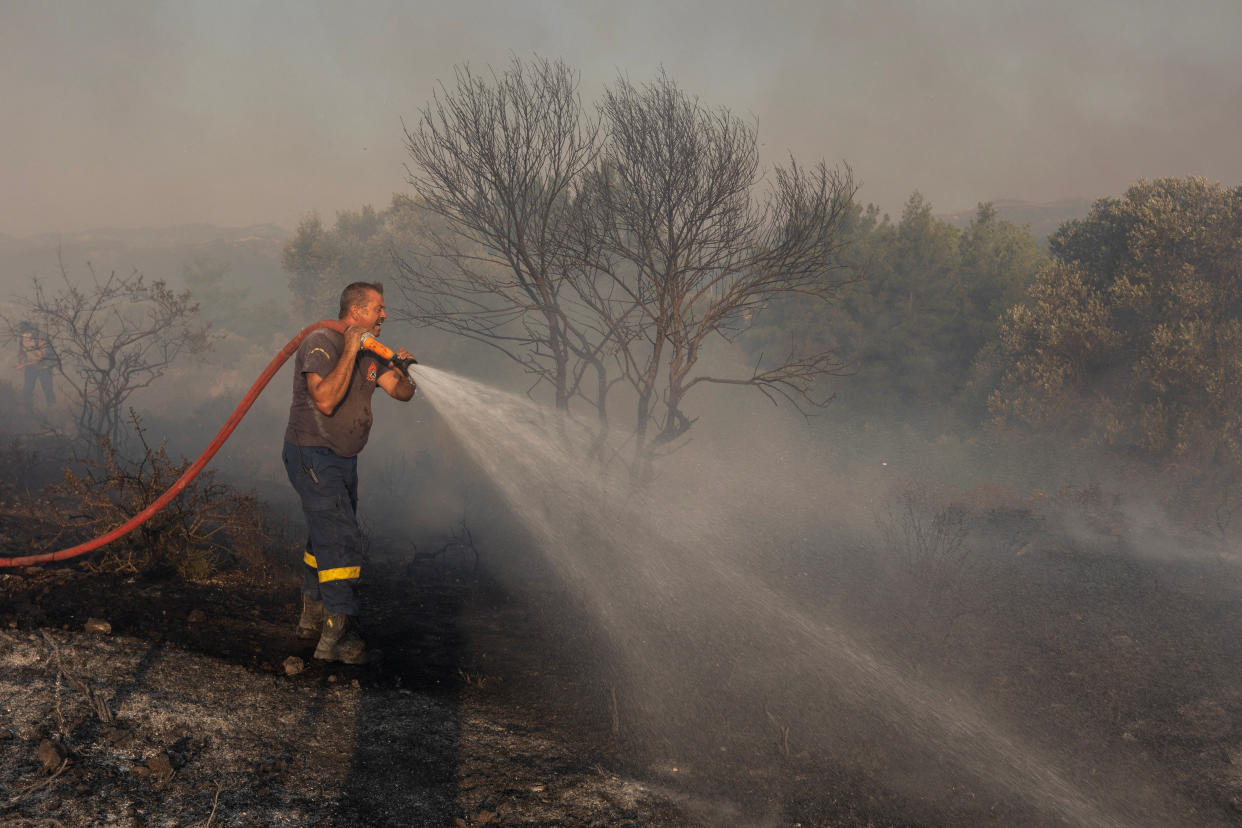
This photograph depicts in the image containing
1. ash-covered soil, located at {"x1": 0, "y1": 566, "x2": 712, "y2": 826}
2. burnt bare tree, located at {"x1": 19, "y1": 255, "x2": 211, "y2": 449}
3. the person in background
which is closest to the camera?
ash-covered soil, located at {"x1": 0, "y1": 566, "x2": 712, "y2": 826}

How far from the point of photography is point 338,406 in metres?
4.14

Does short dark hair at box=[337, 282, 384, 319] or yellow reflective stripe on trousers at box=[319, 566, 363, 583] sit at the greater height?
short dark hair at box=[337, 282, 384, 319]

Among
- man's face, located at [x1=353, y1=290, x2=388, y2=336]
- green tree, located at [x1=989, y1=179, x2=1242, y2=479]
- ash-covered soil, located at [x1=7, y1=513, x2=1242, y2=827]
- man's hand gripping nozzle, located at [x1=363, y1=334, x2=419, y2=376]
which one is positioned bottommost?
ash-covered soil, located at [x1=7, y1=513, x2=1242, y2=827]

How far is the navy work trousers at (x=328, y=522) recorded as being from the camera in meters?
4.12

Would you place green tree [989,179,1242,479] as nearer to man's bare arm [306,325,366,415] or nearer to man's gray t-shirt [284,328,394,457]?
man's gray t-shirt [284,328,394,457]

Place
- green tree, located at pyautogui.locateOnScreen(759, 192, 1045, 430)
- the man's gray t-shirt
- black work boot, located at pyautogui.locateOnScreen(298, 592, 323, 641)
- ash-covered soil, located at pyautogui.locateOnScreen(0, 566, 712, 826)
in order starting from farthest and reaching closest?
green tree, located at pyautogui.locateOnScreen(759, 192, 1045, 430) < black work boot, located at pyautogui.locateOnScreen(298, 592, 323, 641) < the man's gray t-shirt < ash-covered soil, located at pyautogui.locateOnScreen(0, 566, 712, 826)

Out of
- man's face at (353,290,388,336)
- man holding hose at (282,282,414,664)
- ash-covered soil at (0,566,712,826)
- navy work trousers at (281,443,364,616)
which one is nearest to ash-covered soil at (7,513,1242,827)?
ash-covered soil at (0,566,712,826)

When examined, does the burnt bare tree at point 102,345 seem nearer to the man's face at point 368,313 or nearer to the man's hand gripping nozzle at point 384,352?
the man's face at point 368,313

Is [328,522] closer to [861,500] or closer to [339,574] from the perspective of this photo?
[339,574]

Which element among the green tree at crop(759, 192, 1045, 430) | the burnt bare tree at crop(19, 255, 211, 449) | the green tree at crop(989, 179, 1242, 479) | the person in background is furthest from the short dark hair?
the green tree at crop(759, 192, 1045, 430)

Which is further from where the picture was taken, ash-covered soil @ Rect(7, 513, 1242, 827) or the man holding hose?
the man holding hose

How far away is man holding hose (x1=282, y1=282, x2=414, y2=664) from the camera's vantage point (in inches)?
159

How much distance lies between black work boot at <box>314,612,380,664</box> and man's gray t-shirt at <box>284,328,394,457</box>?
3.50ft

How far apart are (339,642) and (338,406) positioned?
1.53 m
